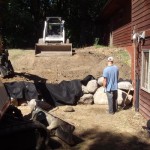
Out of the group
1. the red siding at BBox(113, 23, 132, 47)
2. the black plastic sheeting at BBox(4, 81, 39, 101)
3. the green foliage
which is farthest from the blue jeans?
the green foliage

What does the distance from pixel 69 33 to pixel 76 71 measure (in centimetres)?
1750

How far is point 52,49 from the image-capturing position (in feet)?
73.8

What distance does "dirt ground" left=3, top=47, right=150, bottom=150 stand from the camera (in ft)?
29.1

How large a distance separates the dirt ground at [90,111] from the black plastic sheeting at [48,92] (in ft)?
1.49

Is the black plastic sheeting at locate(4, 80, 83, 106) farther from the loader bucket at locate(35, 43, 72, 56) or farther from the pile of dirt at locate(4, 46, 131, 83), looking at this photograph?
the loader bucket at locate(35, 43, 72, 56)

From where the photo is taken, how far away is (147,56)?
11.4m

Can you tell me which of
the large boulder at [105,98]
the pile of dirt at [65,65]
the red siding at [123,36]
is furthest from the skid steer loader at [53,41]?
the large boulder at [105,98]

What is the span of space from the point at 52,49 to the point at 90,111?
34.3ft

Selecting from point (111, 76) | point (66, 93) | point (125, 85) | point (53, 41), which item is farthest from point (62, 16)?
point (111, 76)

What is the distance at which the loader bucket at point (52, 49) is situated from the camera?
73.1ft

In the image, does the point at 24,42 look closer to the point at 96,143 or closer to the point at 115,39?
the point at 115,39

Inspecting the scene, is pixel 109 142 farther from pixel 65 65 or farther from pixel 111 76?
pixel 65 65

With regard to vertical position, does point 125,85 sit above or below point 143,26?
below

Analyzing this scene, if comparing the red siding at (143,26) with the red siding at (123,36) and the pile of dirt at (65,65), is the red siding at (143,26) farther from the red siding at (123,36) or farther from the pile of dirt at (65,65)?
the red siding at (123,36)
